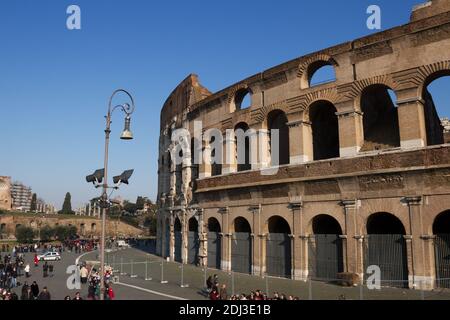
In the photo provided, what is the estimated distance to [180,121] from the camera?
32312 millimetres

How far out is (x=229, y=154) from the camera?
2547 centimetres

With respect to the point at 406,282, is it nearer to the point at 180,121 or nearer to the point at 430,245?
the point at 430,245

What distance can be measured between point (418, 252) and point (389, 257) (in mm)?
1406

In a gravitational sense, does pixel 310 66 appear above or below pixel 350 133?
above

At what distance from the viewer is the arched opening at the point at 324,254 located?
1936 centimetres

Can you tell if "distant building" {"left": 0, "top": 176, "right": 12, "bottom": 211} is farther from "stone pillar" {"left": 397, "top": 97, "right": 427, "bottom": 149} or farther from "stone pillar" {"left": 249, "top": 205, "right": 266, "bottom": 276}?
"stone pillar" {"left": 397, "top": 97, "right": 427, "bottom": 149}

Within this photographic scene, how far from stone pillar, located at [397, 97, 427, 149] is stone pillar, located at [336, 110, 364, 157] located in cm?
203

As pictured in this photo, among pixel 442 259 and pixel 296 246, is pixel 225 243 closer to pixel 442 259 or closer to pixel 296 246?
pixel 296 246

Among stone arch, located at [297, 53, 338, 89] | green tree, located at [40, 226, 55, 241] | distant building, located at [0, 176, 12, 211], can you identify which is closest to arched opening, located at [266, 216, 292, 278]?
stone arch, located at [297, 53, 338, 89]

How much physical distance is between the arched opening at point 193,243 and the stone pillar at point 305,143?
1092 cm

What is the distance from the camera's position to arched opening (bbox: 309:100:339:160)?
22.9 m

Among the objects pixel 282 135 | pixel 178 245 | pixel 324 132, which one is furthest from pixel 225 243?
pixel 324 132
